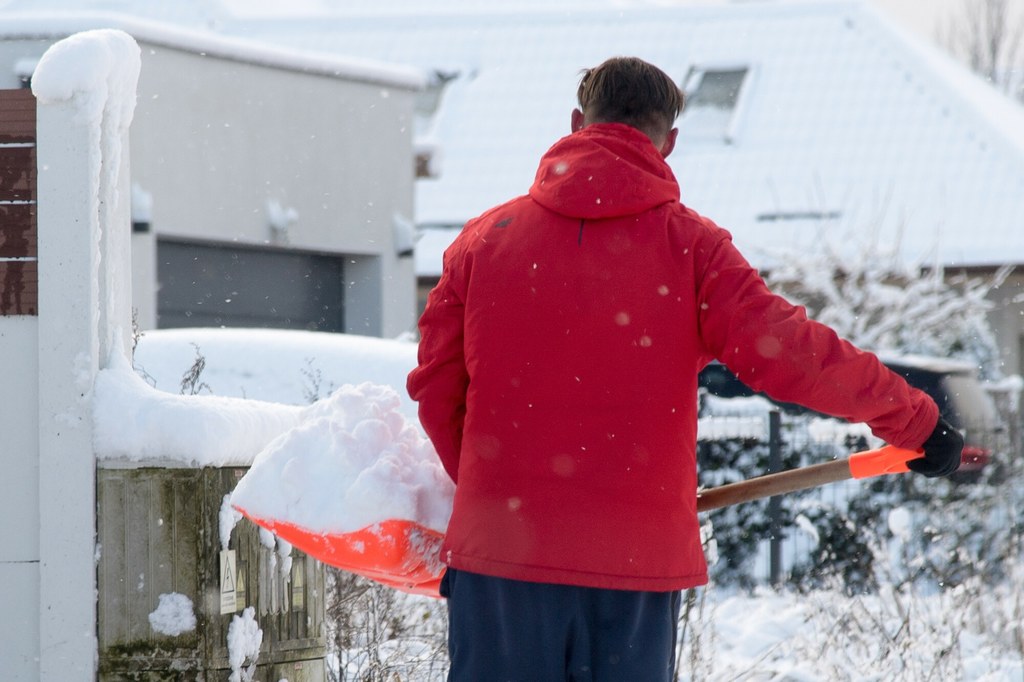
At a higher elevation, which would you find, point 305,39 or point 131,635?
point 305,39

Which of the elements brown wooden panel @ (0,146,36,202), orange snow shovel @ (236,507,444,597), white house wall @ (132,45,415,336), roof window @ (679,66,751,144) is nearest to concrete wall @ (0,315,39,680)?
brown wooden panel @ (0,146,36,202)

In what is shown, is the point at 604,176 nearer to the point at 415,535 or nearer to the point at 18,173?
the point at 415,535

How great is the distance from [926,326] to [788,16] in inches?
386

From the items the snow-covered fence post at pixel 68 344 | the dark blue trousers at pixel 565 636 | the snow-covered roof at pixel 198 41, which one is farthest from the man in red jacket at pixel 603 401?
the snow-covered roof at pixel 198 41

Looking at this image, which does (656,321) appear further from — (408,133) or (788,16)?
(788,16)

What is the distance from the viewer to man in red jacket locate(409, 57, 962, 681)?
8.64 ft

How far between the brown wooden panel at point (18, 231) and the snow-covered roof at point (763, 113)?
11.0 metres

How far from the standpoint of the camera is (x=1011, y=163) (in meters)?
16.7

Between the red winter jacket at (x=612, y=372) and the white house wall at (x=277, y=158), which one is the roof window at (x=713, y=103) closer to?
Answer: the white house wall at (x=277, y=158)

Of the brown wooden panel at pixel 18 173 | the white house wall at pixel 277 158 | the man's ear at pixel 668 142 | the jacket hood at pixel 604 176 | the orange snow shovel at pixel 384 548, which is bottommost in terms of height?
the orange snow shovel at pixel 384 548

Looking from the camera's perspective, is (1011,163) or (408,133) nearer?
(408,133)

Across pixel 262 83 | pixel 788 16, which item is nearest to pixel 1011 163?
pixel 788 16

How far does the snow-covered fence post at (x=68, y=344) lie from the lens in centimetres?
371

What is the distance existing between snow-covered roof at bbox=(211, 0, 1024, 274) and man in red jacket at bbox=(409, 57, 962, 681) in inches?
463
